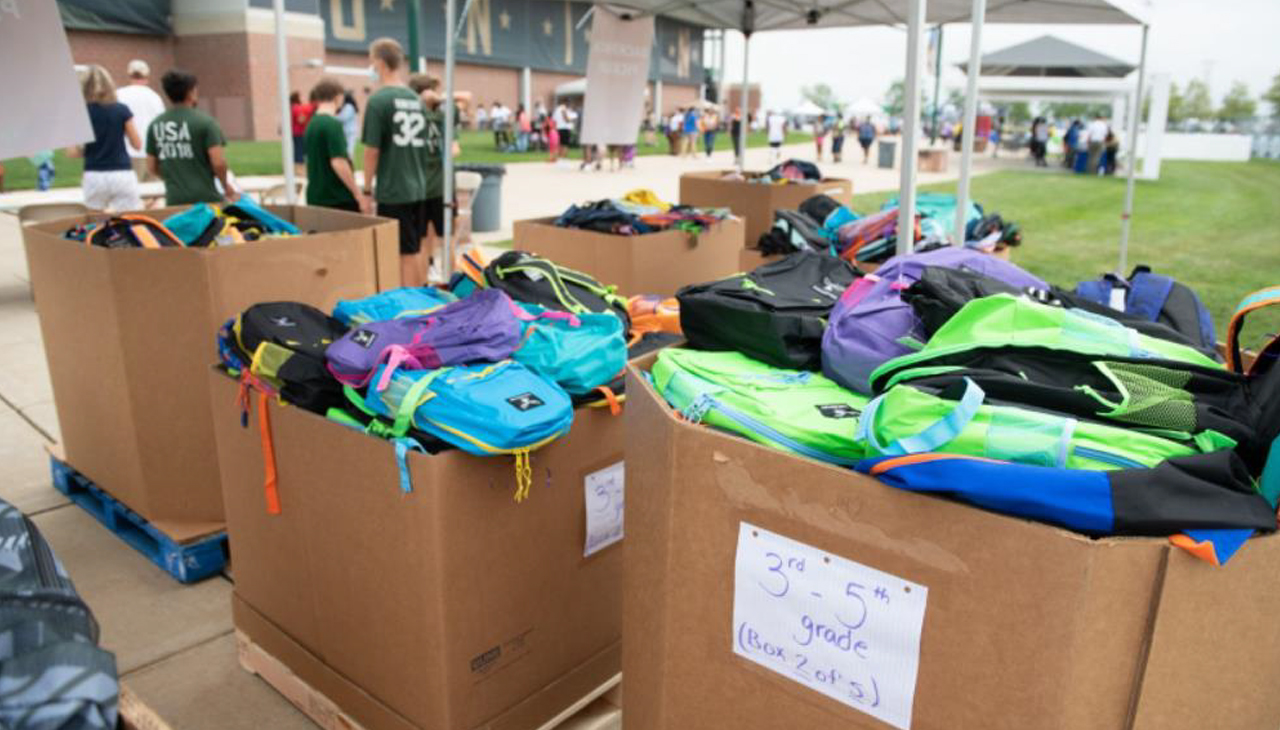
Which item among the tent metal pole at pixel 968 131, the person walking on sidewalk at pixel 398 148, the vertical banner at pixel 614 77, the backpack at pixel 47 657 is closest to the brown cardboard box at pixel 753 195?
the vertical banner at pixel 614 77

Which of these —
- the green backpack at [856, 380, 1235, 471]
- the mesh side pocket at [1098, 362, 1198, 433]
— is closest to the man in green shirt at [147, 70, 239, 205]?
the green backpack at [856, 380, 1235, 471]

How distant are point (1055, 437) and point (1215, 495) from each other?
20 cm

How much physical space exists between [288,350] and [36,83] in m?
1.88

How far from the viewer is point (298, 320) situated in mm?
2602

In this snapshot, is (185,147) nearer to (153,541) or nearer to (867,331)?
(153,541)

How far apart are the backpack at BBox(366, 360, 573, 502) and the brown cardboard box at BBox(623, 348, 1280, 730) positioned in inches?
18.2

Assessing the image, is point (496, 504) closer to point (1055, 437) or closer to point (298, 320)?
point (298, 320)

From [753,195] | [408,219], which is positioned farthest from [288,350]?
[753,195]

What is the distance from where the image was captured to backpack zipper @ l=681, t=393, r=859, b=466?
4.75 feet

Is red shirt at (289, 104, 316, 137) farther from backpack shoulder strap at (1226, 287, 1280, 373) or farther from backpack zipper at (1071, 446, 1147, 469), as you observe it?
backpack zipper at (1071, 446, 1147, 469)

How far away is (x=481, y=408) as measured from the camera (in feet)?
6.31

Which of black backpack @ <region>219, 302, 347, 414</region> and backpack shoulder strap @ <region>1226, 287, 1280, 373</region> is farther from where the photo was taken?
black backpack @ <region>219, 302, 347, 414</region>

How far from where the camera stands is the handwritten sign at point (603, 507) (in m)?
2.33

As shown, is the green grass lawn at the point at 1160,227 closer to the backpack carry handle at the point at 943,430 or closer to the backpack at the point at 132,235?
the backpack carry handle at the point at 943,430
